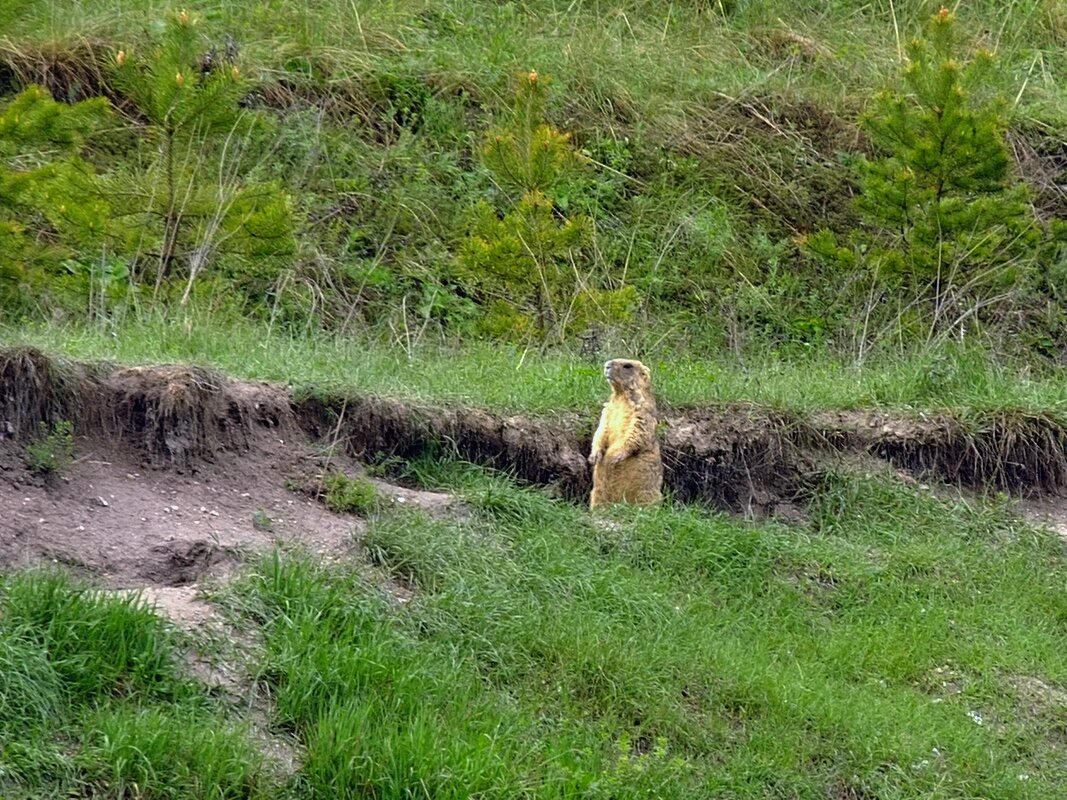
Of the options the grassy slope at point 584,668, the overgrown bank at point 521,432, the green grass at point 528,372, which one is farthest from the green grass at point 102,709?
the green grass at point 528,372

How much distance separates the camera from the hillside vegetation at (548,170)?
9758 millimetres

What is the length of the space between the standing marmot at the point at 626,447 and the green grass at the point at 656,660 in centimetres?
21

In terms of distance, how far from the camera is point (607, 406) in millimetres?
7980

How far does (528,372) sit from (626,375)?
3.42ft

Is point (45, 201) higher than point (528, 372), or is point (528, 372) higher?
point (45, 201)

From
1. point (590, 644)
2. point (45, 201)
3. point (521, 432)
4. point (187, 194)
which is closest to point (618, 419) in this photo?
point (521, 432)

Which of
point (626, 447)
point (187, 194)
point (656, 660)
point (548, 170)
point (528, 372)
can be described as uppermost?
point (548, 170)

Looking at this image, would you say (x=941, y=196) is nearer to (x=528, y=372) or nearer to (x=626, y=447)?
(x=528, y=372)

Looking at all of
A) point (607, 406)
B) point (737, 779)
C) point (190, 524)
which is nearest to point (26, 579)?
point (190, 524)

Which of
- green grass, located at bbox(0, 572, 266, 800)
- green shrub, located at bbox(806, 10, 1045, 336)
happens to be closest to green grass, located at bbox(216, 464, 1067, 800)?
green grass, located at bbox(0, 572, 266, 800)

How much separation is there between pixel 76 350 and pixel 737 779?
12.7 ft

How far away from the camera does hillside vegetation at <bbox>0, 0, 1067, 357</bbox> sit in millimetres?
9758

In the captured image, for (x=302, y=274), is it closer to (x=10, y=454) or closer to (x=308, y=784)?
(x=10, y=454)

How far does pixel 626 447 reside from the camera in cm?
768
